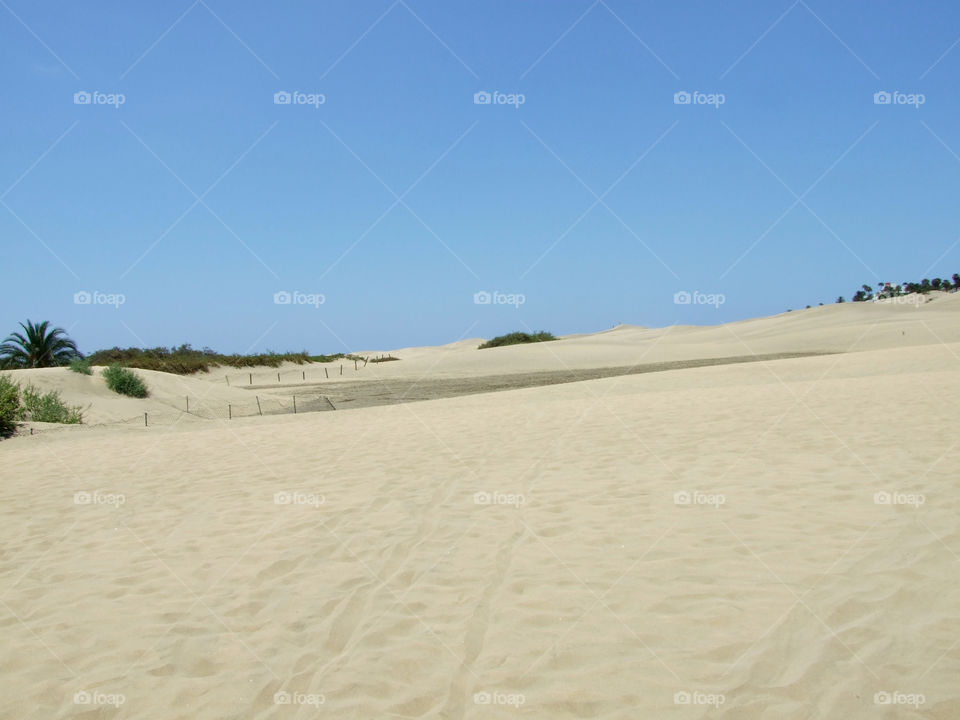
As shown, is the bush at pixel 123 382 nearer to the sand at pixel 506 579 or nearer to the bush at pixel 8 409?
the bush at pixel 8 409

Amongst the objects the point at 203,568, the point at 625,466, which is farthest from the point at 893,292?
the point at 203,568

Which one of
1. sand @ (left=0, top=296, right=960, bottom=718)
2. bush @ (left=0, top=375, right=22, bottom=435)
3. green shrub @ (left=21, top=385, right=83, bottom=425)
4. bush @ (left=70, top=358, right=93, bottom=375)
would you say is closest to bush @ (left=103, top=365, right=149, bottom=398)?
bush @ (left=70, top=358, right=93, bottom=375)

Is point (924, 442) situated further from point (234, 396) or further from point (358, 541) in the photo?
point (234, 396)

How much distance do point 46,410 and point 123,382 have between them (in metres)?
5.13

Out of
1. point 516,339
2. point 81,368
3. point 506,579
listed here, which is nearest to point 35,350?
point 81,368

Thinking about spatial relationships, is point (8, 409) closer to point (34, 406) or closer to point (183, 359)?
point (34, 406)

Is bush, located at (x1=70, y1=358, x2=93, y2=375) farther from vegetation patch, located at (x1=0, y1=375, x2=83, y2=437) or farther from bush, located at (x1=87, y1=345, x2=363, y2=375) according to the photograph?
bush, located at (x1=87, y1=345, x2=363, y2=375)

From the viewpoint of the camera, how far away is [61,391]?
70.8ft

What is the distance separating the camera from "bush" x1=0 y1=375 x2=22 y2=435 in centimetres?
1533

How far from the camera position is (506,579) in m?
4.96

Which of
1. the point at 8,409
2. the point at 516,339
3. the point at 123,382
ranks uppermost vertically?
the point at 516,339

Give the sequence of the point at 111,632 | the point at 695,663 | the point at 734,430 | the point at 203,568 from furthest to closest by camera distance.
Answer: the point at 734,430, the point at 203,568, the point at 111,632, the point at 695,663

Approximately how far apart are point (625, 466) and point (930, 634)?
4.89 m

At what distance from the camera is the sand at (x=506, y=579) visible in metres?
3.47
